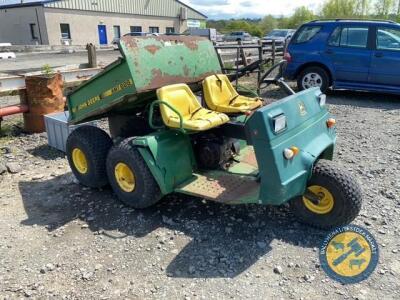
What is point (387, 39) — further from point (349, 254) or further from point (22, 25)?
point (22, 25)

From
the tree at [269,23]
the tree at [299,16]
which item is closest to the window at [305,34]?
the tree at [299,16]

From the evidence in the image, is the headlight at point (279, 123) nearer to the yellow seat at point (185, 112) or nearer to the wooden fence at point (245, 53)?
the yellow seat at point (185, 112)

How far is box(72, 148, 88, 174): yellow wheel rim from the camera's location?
464 cm

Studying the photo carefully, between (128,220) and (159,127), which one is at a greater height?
(159,127)

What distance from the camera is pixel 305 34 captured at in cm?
966

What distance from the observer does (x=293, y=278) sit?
3127 millimetres

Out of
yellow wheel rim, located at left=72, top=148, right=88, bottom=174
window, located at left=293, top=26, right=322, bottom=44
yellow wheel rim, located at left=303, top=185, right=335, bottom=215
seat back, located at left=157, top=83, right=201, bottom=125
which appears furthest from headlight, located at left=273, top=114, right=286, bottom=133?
window, located at left=293, top=26, right=322, bottom=44

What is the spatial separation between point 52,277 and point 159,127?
169cm

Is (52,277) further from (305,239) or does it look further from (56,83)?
(56,83)

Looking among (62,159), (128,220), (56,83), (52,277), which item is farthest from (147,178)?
(56,83)

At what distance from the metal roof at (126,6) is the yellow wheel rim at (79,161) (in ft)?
118

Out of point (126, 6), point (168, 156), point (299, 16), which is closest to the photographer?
point (168, 156)

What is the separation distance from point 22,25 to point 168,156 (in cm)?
4049

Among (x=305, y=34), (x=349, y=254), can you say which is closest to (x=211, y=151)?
(x=349, y=254)
